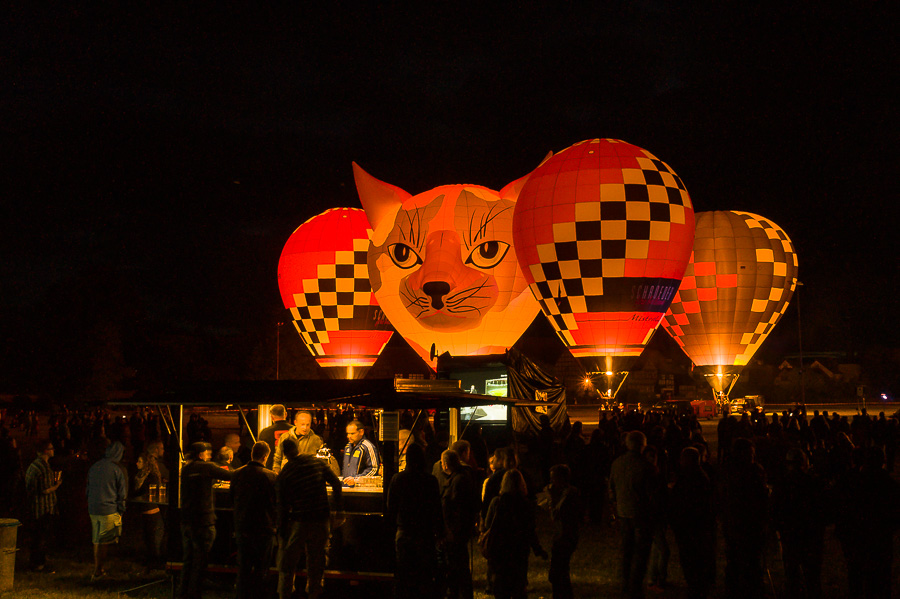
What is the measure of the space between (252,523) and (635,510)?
9.83 ft

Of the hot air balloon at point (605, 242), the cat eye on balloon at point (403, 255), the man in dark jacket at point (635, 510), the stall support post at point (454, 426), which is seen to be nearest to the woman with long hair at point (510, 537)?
the man in dark jacket at point (635, 510)

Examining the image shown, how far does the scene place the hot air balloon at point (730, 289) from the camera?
68.7 ft

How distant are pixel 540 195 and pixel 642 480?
30.3ft

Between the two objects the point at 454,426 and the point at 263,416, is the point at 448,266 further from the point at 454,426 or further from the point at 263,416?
the point at 263,416

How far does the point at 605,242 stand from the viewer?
1457 centimetres

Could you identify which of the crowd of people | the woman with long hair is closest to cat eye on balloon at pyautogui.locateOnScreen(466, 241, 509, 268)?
the crowd of people

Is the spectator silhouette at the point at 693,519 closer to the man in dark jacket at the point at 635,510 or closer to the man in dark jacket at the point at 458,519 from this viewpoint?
the man in dark jacket at the point at 635,510

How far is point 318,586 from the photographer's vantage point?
18.9 feet

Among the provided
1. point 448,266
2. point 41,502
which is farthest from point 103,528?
point 448,266

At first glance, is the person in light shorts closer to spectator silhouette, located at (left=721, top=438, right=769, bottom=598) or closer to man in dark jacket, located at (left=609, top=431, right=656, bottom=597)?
man in dark jacket, located at (left=609, top=431, right=656, bottom=597)

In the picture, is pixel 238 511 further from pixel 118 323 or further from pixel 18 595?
pixel 118 323

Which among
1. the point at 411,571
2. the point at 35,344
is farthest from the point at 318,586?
the point at 35,344

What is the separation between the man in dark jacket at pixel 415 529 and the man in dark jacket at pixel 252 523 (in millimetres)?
1013

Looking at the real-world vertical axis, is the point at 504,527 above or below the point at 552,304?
below
